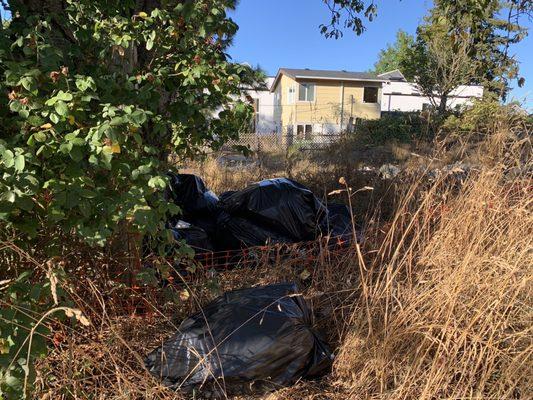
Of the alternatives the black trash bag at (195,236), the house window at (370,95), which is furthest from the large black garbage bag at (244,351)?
the house window at (370,95)

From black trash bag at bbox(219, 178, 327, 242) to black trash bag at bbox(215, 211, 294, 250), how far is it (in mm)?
39

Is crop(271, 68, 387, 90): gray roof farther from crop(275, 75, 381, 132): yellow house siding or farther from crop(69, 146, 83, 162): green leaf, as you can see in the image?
crop(69, 146, 83, 162): green leaf

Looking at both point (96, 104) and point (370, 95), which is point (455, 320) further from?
point (370, 95)

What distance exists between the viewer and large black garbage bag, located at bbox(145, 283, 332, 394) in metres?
1.92

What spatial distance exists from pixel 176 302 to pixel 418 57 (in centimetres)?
2578

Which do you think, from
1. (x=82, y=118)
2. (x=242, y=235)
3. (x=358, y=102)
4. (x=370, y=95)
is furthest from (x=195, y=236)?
(x=370, y=95)

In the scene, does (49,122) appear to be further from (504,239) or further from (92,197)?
(504,239)

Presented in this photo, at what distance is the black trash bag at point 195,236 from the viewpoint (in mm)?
3543

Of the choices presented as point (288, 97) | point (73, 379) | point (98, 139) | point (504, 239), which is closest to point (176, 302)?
point (73, 379)

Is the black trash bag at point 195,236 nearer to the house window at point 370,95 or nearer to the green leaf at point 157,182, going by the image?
the green leaf at point 157,182

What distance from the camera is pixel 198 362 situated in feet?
6.24

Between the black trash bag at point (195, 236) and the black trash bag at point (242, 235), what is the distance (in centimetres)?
15

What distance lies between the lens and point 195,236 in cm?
366

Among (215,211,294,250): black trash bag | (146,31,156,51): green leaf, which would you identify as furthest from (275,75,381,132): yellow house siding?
(146,31,156,51): green leaf
